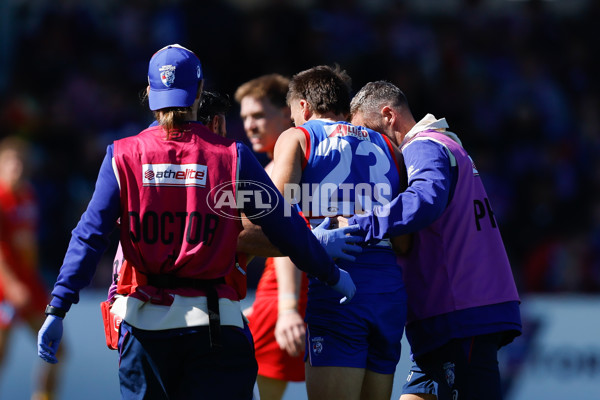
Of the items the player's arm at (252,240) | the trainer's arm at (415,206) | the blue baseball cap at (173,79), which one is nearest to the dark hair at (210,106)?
the blue baseball cap at (173,79)

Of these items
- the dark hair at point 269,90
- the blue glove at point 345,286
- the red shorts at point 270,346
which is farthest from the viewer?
the dark hair at point 269,90

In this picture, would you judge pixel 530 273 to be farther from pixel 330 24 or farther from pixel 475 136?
pixel 330 24

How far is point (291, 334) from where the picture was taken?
15.2 ft

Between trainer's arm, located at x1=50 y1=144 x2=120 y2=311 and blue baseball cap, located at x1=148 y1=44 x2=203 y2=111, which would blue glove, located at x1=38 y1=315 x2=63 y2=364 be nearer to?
trainer's arm, located at x1=50 y1=144 x2=120 y2=311

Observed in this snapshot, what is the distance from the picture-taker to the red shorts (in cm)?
568

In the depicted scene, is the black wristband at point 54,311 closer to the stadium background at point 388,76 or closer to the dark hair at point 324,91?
the dark hair at point 324,91

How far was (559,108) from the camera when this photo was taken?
11.7 metres

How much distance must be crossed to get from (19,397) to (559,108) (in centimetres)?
814

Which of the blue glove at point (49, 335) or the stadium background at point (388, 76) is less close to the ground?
the stadium background at point (388, 76)

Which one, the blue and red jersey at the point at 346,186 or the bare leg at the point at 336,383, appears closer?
the bare leg at the point at 336,383

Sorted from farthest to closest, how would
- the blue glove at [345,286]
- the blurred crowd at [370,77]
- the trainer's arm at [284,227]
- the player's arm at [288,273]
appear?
the blurred crowd at [370,77] → the player's arm at [288,273] → the blue glove at [345,286] → the trainer's arm at [284,227]

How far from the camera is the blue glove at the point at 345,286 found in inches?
151

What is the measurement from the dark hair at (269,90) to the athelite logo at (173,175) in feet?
9.17

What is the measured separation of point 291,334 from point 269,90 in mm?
2259
